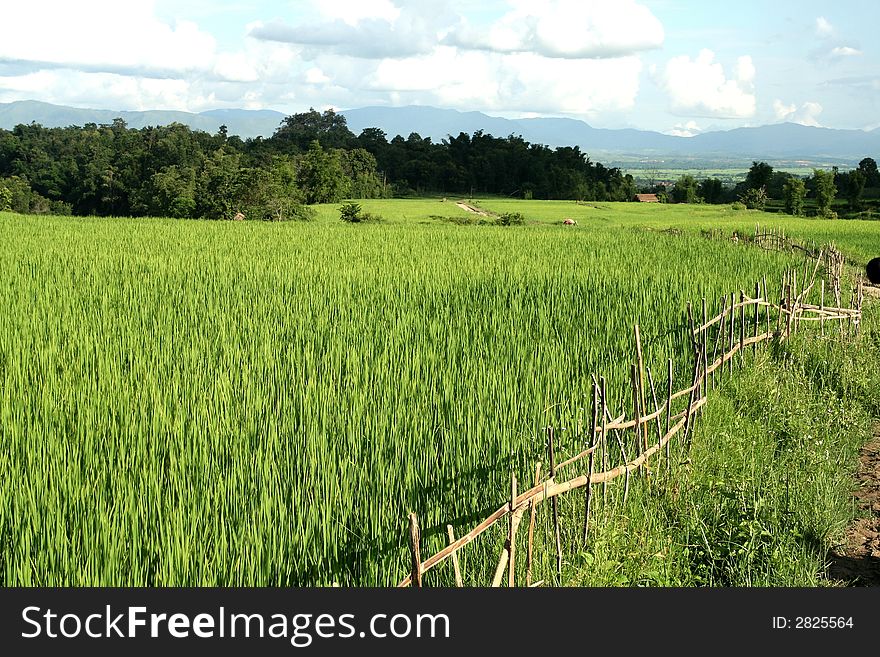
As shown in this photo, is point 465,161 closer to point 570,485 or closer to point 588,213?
point 588,213

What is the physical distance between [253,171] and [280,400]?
91.9ft

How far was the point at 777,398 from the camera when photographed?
639 centimetres

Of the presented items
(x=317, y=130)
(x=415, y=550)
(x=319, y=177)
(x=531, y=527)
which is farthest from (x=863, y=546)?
(x=317, y=130)

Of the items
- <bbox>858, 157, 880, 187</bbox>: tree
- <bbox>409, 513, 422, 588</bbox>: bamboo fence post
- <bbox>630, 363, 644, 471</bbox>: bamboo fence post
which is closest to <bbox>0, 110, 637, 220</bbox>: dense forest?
<bbox>858, 157, 880, 187</bbox>: tree

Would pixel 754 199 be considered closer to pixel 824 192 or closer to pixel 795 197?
pixel 824 192

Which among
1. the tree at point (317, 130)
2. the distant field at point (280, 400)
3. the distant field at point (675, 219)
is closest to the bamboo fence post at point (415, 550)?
the distant field at point (280, 400)

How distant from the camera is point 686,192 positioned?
192 ft

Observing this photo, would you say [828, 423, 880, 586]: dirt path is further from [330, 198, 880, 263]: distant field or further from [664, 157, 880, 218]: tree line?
[664, 157, 880, 218]: tree line

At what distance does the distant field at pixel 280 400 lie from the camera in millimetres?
3217

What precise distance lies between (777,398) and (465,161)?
2317 inches

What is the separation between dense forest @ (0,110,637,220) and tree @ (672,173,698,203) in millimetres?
3418

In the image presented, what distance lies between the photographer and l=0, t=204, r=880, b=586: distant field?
3217mm

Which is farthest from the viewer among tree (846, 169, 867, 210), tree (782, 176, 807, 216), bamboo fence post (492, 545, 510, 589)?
tree (846, 169, 867, 210)

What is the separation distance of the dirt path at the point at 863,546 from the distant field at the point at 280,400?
151 centimetres
